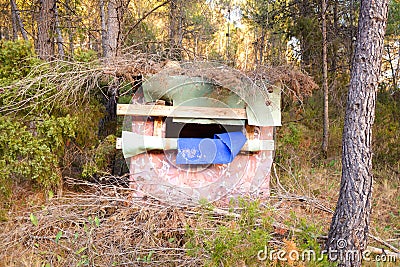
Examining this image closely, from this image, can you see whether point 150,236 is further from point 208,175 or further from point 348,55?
point 348,55

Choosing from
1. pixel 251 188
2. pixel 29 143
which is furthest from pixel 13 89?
pixel 251 188

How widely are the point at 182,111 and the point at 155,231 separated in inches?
62.6

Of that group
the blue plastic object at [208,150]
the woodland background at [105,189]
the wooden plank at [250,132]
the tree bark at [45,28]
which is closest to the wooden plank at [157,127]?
the blue plastic object at [208,150]

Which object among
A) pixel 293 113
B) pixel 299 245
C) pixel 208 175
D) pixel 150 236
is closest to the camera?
pixel 299 245

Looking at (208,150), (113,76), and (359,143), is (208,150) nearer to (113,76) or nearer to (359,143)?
(113,76)

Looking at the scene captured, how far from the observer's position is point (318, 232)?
3773 mm

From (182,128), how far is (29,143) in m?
2.57

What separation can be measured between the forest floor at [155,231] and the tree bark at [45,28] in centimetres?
257

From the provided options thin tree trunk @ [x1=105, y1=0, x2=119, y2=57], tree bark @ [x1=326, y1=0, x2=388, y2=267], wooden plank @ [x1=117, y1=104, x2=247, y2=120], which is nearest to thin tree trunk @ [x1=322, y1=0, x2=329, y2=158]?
wooden plank @ [x1=117, y1=104, x2=247, y2=120]

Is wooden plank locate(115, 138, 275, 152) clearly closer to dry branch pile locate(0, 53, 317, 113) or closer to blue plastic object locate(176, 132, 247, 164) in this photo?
blue plastic object locate(176, 132, 247, 164)

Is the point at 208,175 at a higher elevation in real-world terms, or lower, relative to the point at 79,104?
lower

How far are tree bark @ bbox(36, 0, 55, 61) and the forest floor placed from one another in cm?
257

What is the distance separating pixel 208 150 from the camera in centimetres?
487

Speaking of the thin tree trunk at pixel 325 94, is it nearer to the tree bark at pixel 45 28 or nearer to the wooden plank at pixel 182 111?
the wooden plank at pixel 182 111
